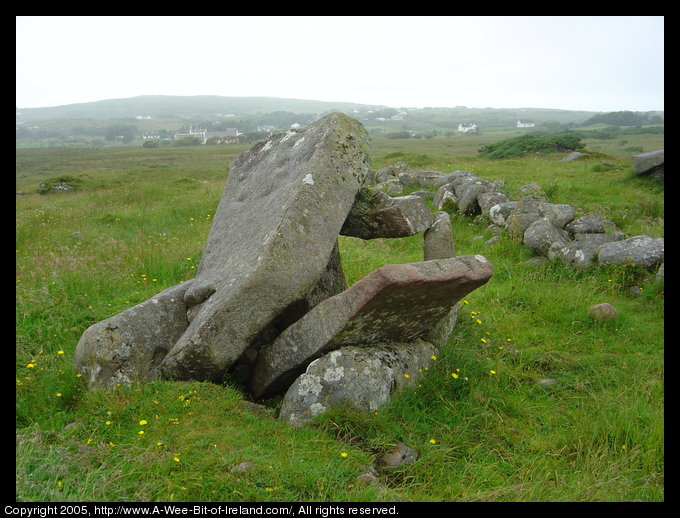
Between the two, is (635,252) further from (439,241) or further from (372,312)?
(372,312)

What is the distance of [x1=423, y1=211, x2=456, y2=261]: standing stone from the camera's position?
312 inches

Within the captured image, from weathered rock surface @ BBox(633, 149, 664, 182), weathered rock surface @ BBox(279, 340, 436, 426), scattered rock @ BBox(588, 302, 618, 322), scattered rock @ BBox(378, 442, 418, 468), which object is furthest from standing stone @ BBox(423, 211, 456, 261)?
weathered rock surface @ BBox(633, 149, 664, 182)

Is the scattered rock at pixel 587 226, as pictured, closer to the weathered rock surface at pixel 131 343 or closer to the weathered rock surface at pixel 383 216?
the weathered rock surface at pixel 383 216

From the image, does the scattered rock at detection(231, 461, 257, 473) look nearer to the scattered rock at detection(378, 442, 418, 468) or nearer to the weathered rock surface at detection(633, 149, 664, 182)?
the scattered rock at detection(378, 442, 418, 468)

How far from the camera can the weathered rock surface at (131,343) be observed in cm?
580

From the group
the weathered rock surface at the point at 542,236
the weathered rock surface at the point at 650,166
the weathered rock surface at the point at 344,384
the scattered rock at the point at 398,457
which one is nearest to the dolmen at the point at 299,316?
the weathered rock surface at the point at 344,384

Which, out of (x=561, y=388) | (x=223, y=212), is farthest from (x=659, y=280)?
(x=223, y=212)

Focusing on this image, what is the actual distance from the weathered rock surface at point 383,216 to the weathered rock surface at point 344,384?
91.5 inches

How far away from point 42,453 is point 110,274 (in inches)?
236

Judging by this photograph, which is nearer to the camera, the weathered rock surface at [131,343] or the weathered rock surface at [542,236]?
the weathered rock surface at [131,343]

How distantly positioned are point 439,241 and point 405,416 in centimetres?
325

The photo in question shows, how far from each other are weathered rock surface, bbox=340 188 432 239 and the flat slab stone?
174 centimetres
